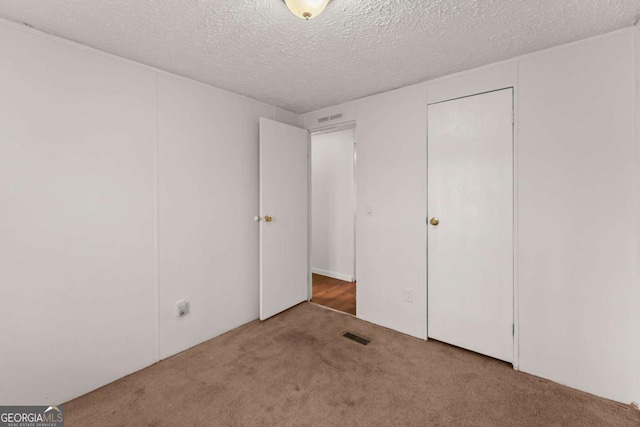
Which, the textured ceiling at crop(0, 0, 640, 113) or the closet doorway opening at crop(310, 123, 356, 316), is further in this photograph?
the closet doorway opening at crop(310, 123, 356, 316)

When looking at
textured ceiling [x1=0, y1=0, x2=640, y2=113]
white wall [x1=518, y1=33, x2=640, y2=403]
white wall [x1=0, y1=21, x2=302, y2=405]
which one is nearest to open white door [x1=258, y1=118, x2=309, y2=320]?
white wall [x1=0, y1=21, x2=302, y2=405]

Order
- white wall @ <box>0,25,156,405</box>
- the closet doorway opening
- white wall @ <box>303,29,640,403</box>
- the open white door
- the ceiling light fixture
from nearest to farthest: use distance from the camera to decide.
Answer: the ceiling light fixture
white wall @ <box>0,25,156,405</box>
white wall @ <box>303,29,640,403</box>
the open white door
the closet doorway opening

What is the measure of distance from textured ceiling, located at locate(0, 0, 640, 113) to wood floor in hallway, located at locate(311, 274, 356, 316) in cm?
249

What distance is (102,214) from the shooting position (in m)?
1.89

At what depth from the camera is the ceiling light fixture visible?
51.0 inches

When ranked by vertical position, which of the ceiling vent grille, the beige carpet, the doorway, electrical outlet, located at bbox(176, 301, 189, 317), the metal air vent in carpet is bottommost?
the beige carpet

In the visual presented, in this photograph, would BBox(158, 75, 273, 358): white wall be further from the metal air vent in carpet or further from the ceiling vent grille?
the metal air vent in carpet

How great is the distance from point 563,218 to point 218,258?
9.06 feet

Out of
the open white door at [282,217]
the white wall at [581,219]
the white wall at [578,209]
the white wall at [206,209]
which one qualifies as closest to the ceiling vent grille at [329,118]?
the open white door at [282,217]

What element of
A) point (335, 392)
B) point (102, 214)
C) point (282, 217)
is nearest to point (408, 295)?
point (335, 392)

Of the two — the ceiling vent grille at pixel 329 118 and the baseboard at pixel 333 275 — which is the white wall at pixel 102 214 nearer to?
the ceiling vent grille at pixel 329 118

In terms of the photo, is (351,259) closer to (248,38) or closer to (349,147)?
(349,147)
